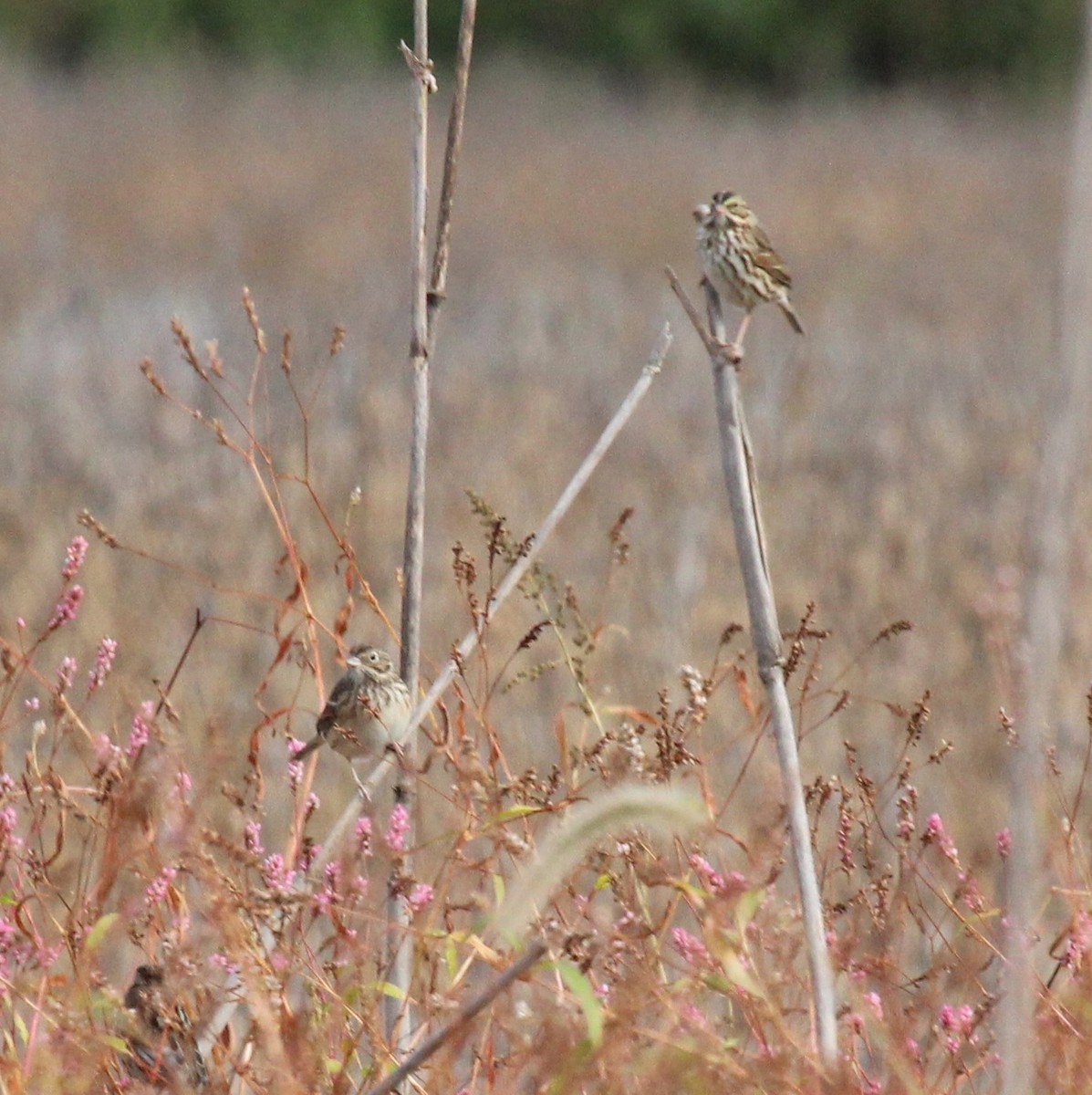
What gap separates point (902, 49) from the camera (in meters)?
34.7

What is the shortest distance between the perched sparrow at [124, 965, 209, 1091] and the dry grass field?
0.47ft

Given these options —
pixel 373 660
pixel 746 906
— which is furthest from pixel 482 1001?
pixel 373 660

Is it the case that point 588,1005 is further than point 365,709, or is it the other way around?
point 365,709

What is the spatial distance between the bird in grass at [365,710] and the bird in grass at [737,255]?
46.9 inches

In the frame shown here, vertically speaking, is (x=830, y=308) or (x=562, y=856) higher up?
(x=562, y=856)

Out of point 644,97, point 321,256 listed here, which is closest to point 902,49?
point 644,97

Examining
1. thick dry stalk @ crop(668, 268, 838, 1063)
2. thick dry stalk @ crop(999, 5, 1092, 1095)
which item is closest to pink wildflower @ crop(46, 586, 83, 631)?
thick dry stalk @ crop(668, 268, 838, 1063)

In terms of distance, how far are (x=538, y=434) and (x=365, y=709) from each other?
22.4 ft

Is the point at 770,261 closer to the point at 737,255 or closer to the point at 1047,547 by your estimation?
the point at 737,255

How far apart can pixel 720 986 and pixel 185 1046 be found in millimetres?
544

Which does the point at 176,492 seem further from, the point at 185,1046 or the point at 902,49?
the point at 902,49

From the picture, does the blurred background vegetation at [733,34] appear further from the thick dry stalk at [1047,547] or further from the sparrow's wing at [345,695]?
the thick dry stalk at [1047,547]

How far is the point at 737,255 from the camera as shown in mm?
3857

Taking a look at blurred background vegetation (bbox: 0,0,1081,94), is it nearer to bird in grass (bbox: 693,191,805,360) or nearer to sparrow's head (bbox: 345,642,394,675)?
bird in grass (bbox: 693,191,805,360)
